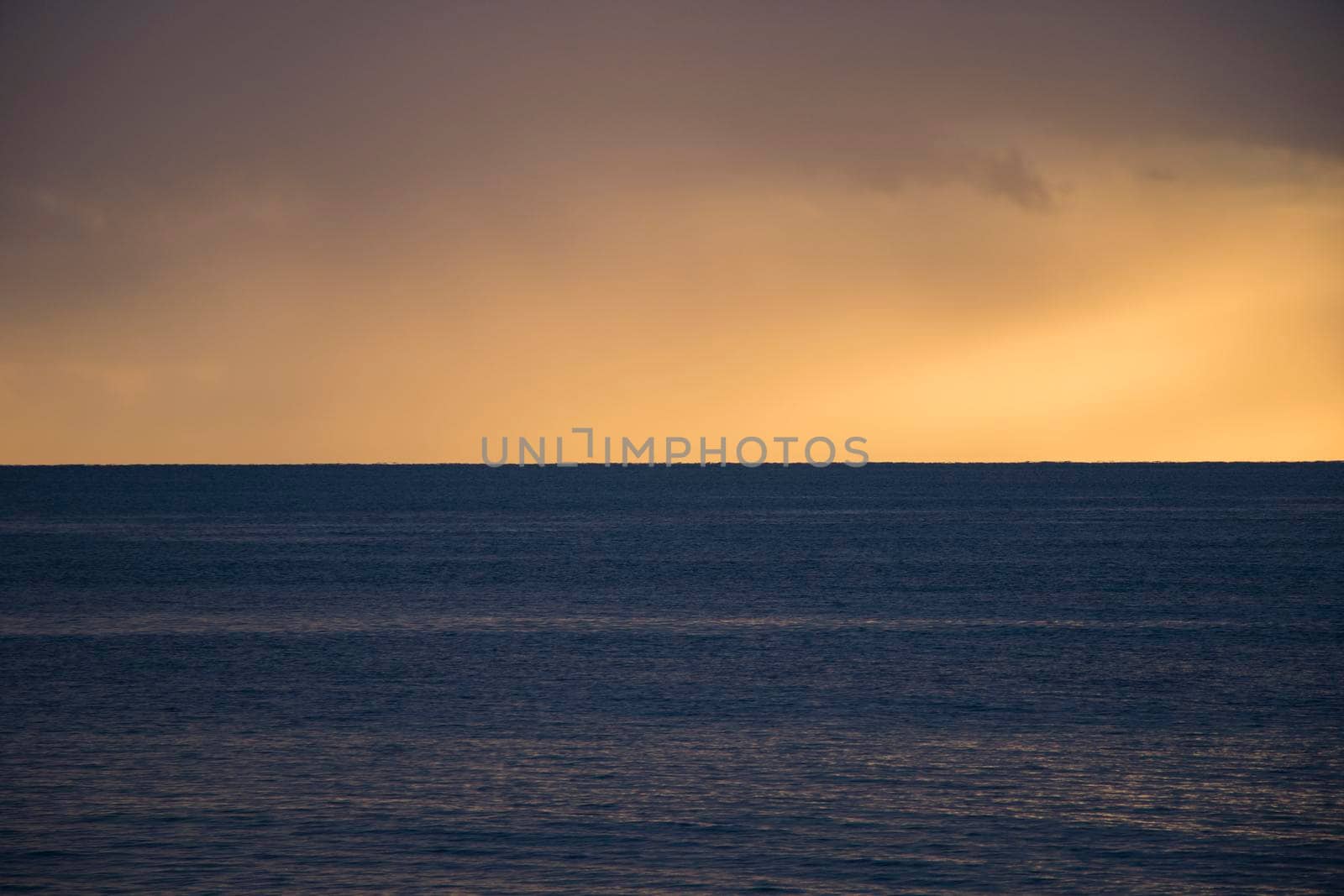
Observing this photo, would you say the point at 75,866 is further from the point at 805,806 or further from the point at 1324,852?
the point at 1324,852

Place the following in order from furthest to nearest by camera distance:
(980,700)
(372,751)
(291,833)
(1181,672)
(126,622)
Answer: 1. (126,622)
2. (1181,672)
3. (980,700)
4. (372,751)
5. (291,833)

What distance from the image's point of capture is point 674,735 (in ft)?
112

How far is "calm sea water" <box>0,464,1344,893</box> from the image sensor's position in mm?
23938

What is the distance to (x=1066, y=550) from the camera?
10481 centimetres

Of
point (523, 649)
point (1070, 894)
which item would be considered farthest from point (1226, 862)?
point (523, 649)

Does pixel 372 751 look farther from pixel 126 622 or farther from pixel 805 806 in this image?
Answer: pixel 126 622

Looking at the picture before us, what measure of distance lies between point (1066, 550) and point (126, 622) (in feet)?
233

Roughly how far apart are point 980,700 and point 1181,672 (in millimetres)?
9046

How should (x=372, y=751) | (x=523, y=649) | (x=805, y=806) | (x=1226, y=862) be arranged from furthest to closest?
1. (x=523, y=649)
2. (x=372, y=751)
3. (x=805, y=806)
4. (x=1226, y=862)

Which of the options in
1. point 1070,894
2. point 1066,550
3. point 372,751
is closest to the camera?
point 1070,894

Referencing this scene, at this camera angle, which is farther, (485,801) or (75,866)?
(485,801)

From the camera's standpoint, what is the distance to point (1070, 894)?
2227 centimetres

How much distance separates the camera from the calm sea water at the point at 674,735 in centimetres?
2394

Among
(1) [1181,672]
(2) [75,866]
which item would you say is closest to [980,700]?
(1) [1181,672]
